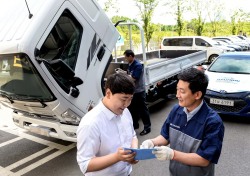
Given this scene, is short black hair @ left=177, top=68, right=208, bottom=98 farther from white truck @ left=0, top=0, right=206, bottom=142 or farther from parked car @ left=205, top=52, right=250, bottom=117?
parked car @ left=205, top=52, right=250, bottom=117

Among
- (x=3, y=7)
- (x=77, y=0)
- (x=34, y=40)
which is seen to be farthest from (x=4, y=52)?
(x=77, y=0)

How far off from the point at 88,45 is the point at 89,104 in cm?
88

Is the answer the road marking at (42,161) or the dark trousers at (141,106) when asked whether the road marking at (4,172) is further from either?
the dark trousers at (141,106)

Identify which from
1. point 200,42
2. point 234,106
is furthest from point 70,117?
point 200,42

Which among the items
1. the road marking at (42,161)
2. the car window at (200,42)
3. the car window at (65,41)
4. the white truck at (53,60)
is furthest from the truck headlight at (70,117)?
the car window at (200,42)

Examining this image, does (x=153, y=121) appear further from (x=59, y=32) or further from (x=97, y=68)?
(x=59, y=32)

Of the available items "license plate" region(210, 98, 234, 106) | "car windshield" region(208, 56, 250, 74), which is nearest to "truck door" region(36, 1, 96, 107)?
"license plate" region(210, 98, 234, 106)

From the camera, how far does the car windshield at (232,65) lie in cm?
641

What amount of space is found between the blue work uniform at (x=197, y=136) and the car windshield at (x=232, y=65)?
4978 millimetres

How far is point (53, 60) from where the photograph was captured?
316 centimetres

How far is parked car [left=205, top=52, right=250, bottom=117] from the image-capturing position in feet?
17.9

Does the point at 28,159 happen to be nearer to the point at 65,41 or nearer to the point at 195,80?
the point at 65,41

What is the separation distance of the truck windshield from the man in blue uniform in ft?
6.07

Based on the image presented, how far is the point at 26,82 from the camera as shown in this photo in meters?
3.34
